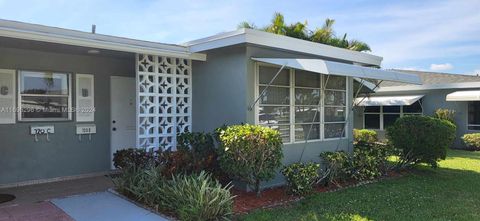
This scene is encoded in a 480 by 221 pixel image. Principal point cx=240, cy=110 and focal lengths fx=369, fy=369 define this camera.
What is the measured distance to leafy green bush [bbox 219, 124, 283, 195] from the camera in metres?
6.68

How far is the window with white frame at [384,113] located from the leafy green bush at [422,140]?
10269mm

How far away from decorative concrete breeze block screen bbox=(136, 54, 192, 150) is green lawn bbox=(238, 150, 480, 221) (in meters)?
3.28

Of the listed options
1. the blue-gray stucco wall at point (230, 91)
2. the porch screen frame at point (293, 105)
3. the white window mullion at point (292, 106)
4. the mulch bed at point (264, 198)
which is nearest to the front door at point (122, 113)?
the blue-gray stucco wall at point (230, 91)

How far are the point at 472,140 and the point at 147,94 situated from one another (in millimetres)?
15611

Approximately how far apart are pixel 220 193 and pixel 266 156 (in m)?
1.31

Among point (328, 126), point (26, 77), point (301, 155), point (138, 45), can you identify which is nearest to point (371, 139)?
point (328, 126)

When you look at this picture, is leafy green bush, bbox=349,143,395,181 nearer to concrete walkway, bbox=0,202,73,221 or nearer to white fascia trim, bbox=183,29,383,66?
white fascia trim, bbox=183,29,383,66

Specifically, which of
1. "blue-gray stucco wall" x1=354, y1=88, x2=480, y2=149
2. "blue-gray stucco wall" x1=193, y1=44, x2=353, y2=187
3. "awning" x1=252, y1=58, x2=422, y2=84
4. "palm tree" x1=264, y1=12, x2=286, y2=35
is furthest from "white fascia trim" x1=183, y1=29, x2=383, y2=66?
"blue-gray stucco wall" x1=354, y1=88, x2=480, y2=149

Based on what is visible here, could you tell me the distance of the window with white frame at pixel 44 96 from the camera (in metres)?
8.18

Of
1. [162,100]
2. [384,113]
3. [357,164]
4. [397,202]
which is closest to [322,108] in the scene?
[357,164]

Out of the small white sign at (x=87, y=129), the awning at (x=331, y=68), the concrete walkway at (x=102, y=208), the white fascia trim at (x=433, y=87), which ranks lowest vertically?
the concrete walkway at (x=102, y=208)

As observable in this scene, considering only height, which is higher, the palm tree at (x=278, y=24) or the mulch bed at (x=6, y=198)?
the palm tree at (x=278, y=24)

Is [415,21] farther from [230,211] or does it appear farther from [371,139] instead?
[230,211]

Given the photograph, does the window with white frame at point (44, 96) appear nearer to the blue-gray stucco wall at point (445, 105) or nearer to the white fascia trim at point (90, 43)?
the white fascia trim at point (90, 43)
